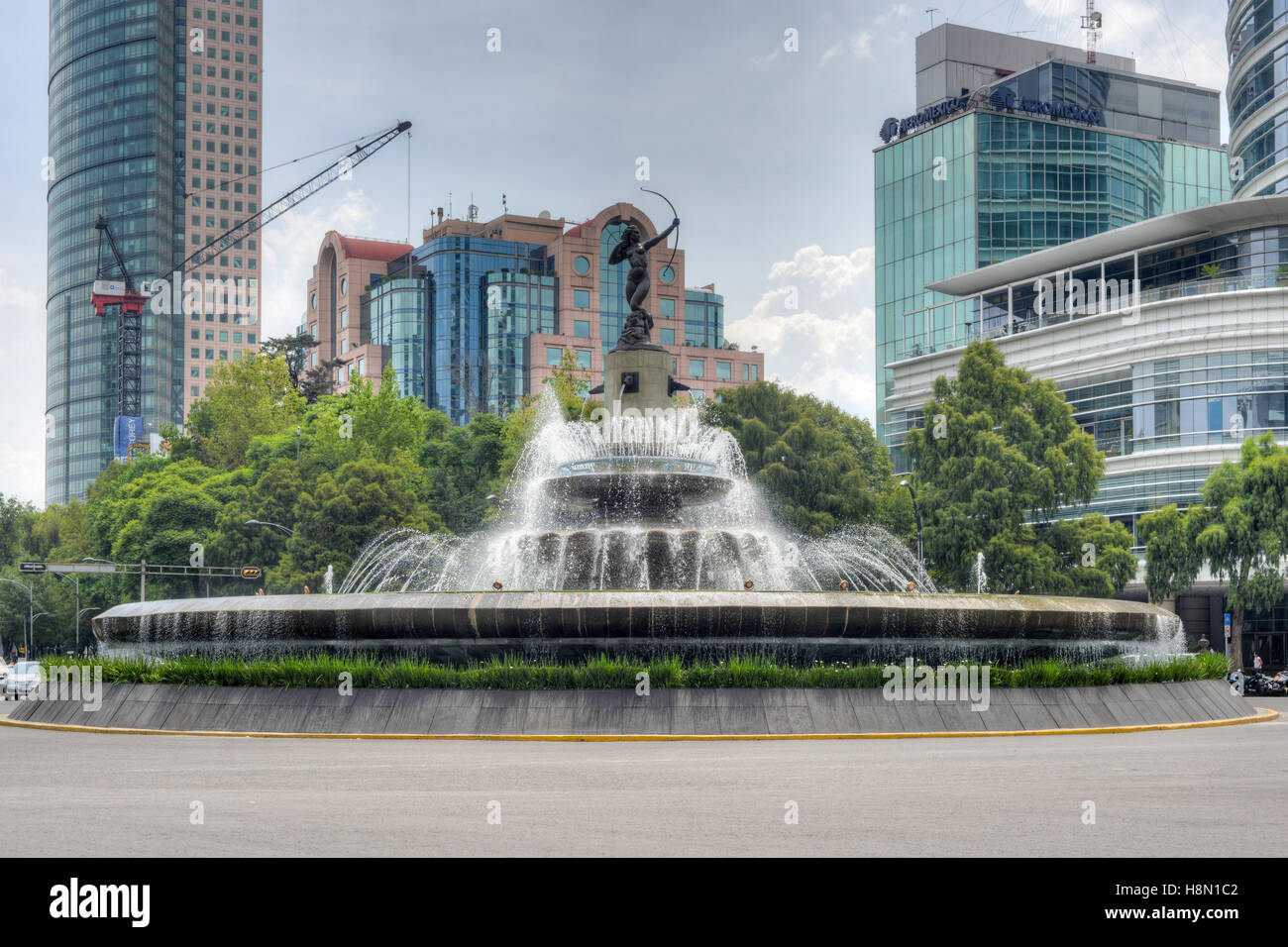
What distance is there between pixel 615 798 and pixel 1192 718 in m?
13.9

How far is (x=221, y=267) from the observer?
185250mm

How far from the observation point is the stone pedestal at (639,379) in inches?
1078

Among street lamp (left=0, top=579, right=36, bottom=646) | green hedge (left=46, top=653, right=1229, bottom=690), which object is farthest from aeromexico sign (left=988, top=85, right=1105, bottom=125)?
green hedge (left=46, top=653, right=1229, bottom=690)

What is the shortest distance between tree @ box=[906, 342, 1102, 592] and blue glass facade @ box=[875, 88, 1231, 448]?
3677 cm

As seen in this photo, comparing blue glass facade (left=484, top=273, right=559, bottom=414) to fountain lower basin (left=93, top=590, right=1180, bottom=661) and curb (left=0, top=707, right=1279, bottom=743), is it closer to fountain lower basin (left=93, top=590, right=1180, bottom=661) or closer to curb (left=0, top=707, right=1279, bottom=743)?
fountain lower basin (left=93, top=590, right=1180, bottom=661)

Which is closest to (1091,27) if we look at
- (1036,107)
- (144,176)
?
(1036,107)

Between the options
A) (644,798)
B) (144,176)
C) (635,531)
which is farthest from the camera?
(144,176)

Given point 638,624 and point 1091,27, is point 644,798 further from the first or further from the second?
point 1091,27

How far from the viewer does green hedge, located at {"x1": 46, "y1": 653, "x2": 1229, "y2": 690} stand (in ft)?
61.1

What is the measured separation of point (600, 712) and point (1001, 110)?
265 feet

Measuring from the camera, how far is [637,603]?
1900 cm

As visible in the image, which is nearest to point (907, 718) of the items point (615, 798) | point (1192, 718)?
point (1192, 718)

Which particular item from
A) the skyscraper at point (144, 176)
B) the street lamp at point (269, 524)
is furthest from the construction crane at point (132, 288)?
the street lamp at point (269, 524)

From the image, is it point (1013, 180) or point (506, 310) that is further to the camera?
point (506, 310)
